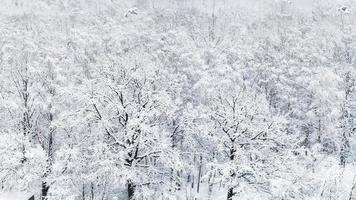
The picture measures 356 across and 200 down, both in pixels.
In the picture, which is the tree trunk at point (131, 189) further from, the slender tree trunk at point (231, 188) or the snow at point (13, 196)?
the snow at point (13, 196)

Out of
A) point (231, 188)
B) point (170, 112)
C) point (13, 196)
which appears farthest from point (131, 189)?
point (13, 196)

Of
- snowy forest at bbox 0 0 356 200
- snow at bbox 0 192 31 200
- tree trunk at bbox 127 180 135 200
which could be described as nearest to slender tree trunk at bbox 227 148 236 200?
snowy forest at bbox 0 0 356 200

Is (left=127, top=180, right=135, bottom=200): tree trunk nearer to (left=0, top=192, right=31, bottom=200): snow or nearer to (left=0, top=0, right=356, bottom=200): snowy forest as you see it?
(left=0, top=0, right=356, bottom=200): snowy forest

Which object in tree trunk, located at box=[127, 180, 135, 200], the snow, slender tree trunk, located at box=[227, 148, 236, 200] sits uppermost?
slender tree trunk, located at box=[227, 148, 236, 200]

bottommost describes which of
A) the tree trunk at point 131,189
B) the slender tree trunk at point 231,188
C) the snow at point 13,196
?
the snow at point 13,196

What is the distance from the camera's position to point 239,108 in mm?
23781

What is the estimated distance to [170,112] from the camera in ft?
80.1

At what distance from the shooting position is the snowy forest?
22.4m

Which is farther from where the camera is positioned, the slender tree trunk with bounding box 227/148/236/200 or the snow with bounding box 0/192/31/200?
the snow with bounding box 0/192/31/200

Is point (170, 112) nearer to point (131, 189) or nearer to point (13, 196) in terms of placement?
point (131, 189)

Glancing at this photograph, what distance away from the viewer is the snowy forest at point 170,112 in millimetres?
22359

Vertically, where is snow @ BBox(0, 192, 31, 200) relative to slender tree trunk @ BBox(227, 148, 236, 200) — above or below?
below

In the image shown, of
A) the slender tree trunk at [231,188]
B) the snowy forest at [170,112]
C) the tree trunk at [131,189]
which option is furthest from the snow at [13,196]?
the slender tree trunk at [231,188]

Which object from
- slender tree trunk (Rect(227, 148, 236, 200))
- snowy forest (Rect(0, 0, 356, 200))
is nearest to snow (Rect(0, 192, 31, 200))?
snowy forest (Rect(0, 0, 356, 200))
